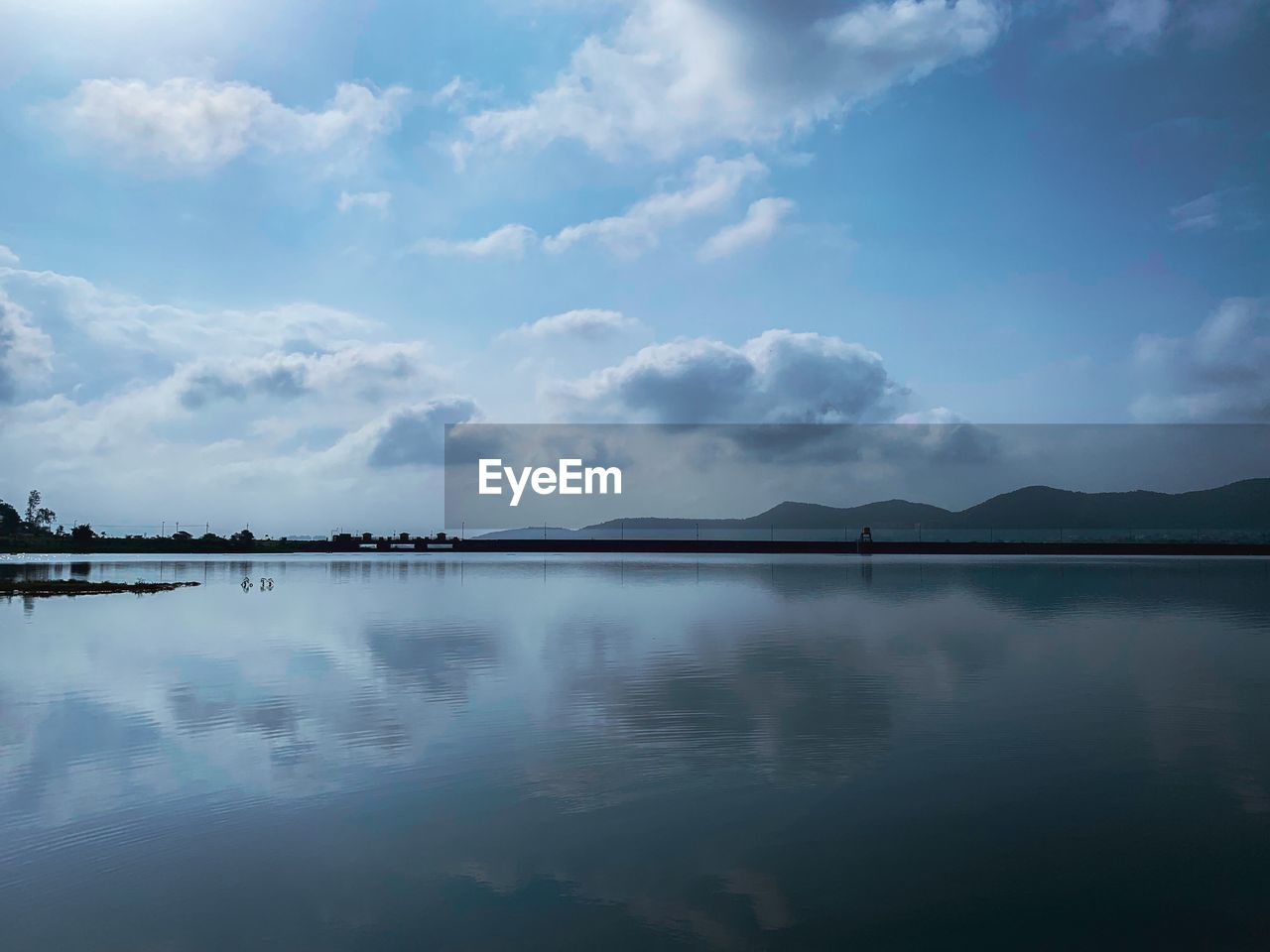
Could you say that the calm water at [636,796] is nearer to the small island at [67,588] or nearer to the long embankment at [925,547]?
the small island at [67,588]

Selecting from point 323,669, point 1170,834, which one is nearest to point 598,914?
point 1170,834

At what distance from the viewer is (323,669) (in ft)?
80.4

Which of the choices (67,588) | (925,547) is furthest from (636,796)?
(925,547)

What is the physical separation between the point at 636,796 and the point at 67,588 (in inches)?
2361

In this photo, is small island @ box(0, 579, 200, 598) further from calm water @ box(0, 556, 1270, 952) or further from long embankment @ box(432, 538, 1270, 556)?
long embankment @ box(432, 538, 1270, 556)

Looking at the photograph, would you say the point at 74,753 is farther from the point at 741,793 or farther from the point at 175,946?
the point at 741,793

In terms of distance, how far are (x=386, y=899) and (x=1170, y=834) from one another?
399 inches

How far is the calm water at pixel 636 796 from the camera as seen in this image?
867 cm

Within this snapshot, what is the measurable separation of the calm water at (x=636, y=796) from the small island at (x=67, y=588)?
100ft

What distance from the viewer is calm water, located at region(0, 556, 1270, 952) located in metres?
8.67

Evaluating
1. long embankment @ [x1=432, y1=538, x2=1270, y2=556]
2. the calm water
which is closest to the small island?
the calm water

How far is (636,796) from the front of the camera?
1253cm

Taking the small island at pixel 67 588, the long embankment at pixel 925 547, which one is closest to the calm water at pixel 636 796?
the small island at pixel 67 588

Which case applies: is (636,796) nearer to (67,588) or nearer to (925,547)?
(67,588)
